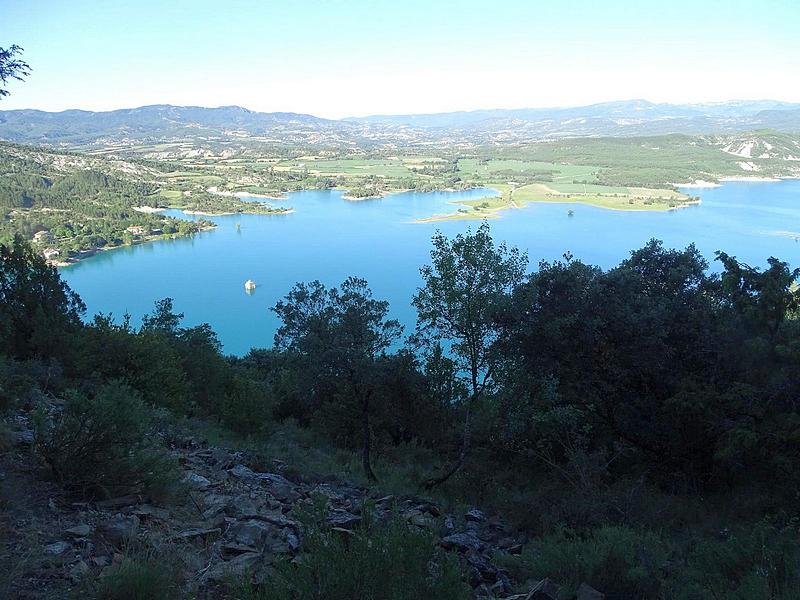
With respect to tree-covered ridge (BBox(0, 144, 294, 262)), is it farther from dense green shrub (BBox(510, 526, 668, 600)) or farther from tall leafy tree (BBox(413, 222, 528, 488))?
dense green shrub (BBox(510, 526, 668, 600))

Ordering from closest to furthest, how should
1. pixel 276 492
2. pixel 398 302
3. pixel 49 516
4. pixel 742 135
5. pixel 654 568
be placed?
pixel 49 516, pixel 654 568, pixel 276 492, pixel 398 302, pixel 742 135

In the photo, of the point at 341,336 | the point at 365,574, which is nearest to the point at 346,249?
the point at 341,336

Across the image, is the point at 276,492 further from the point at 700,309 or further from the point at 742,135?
the point at 742,135

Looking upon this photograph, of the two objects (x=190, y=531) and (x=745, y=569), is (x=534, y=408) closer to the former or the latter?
(x=745, y=569)

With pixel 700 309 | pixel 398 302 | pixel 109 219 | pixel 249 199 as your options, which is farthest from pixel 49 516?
pixel 249 199

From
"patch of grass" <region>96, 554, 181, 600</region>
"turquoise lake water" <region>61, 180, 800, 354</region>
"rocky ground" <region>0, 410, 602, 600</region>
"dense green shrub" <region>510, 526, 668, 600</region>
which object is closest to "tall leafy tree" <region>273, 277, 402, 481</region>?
"rocky ground" <region>0, 410, 602, 600</region>

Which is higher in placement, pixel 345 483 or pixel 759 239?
pixel 345 483

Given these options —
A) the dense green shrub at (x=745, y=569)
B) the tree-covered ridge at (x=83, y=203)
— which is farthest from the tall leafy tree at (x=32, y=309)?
the tree-covered ridge at (x=83, y=203)
